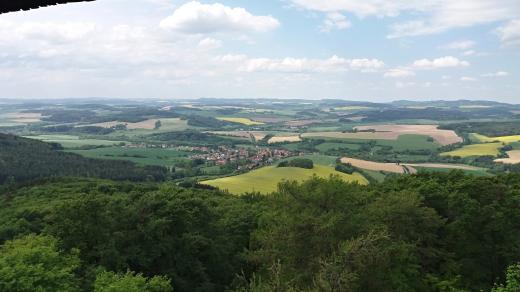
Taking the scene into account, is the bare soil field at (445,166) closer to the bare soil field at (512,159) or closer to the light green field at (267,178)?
the bare soil field at (512,159)

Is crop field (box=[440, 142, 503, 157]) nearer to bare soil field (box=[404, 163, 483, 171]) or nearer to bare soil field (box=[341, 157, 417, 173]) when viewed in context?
bare soil field (box=[404, 163, 483, 171])

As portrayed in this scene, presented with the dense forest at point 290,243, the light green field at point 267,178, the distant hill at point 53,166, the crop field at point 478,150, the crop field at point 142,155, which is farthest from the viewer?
the crop field at point 478,150

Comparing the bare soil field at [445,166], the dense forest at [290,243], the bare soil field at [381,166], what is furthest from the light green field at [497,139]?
the dense forest at [290,243]

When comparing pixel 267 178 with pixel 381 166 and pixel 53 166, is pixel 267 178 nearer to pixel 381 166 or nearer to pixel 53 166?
pixel 381 166

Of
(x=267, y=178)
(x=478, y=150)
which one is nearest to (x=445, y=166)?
(x=478, y=150)

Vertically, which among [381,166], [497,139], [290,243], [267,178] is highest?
[290,243]

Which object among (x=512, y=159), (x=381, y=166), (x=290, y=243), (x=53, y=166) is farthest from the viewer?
(x=512, y=159)

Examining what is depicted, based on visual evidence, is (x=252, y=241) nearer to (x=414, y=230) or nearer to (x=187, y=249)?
(x=187, y=249)
